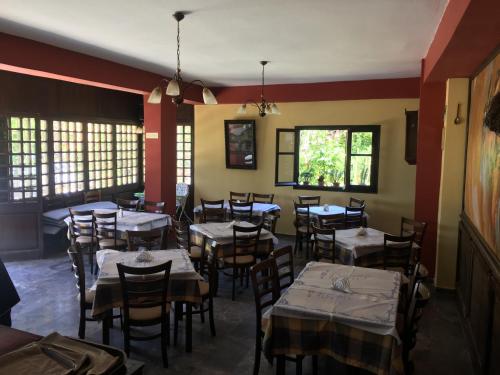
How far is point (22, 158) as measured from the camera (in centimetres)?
676

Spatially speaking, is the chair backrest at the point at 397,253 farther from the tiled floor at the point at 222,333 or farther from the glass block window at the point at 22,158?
the glass block window at the point at 22,158

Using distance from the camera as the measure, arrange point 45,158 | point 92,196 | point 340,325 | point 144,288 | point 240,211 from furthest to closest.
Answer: point 92,196 < point 45,158 < point 240,211 < point 144,288 < point 340,325

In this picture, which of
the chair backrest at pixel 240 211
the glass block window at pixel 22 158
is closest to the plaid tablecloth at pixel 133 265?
the chair backrest at pixel 240 211

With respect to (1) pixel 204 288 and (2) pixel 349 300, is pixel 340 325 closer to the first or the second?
(2) pixel 349 300

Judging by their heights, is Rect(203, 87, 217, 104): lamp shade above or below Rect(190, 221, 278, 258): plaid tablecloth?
above

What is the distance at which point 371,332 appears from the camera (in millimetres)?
2760

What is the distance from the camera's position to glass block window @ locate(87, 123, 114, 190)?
29.1 ft

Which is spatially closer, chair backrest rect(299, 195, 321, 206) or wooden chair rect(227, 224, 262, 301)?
wooden chair rect(227, 224, 262, 301)

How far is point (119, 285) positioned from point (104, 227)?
2.38 m

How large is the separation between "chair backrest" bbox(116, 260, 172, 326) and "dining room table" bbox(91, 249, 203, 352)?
0.55 feet

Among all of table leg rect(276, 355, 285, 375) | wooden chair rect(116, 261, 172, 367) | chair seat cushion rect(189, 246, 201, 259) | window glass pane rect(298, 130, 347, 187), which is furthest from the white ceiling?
table leg rect(276, 355, 285, 375)

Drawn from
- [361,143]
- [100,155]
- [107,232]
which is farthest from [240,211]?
[100,155]

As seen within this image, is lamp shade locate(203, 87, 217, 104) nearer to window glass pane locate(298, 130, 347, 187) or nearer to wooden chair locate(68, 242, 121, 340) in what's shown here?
wooden chair locate(68, 242, 121, 340)

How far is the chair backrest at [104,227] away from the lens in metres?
5.79
